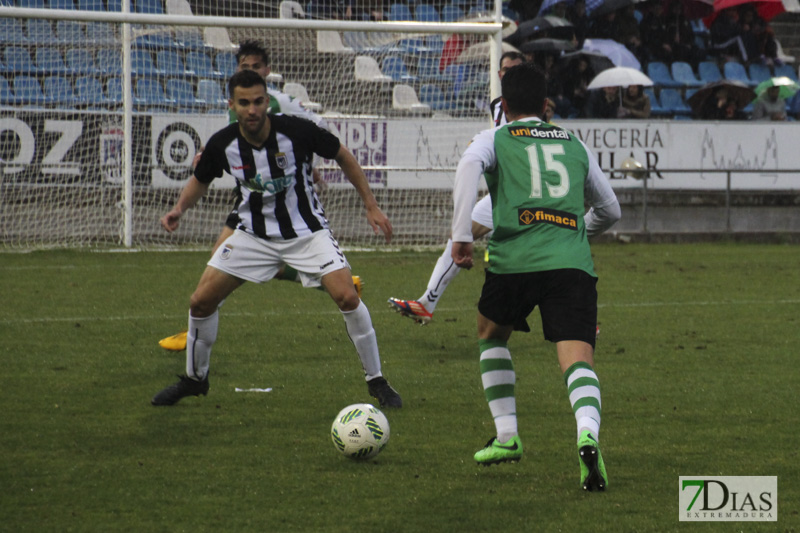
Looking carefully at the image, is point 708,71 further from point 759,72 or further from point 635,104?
point 635,104

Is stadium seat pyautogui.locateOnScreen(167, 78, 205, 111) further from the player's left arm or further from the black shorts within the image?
the black shorts

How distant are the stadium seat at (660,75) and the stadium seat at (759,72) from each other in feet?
6.11

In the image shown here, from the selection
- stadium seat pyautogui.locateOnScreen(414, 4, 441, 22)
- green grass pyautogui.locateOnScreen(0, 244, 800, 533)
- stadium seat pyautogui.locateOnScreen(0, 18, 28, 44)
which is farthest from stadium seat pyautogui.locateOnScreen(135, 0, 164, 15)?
green grass pyautogui.locateOnScreen(0, 244, 800, 533)

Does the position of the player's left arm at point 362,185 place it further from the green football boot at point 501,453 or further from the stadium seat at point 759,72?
the stadium seat at point 759,72

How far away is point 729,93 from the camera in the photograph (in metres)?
19.8

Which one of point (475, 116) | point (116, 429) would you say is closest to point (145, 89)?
point (475, 116)

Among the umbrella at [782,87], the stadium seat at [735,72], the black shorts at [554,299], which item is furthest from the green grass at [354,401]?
the stadium seat at [735,72]

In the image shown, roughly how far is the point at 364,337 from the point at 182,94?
9459 mm

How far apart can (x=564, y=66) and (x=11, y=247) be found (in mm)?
9945

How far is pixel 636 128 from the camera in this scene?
17.3m

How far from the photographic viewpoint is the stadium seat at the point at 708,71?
855 inches

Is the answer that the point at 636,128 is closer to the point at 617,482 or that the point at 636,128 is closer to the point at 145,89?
the point at 145,89

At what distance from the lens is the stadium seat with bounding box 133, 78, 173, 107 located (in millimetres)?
14469

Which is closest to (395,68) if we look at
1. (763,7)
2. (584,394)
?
(763,7)
